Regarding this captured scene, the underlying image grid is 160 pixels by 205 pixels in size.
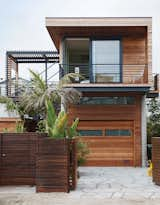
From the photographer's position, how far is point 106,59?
17.6 metres

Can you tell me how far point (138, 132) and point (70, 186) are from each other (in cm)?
780

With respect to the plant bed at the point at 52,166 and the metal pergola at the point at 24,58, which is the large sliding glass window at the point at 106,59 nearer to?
the metal pergola at the point at 24,58

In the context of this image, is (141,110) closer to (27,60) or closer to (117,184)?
(117,184)

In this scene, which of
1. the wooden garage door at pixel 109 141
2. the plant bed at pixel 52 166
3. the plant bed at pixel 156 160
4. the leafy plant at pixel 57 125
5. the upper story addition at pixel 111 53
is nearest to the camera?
the plant bed at pixel 52 166

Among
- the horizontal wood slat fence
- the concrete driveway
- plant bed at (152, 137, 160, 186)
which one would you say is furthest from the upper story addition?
the concrete driveway

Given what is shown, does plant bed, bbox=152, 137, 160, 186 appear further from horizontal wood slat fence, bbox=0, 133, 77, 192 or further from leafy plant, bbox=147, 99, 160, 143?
leafy plant, bbox=147, 99, 160, 143

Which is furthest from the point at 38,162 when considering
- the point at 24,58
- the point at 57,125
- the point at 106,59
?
the point at 24,58

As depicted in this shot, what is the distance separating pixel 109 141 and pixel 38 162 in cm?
784

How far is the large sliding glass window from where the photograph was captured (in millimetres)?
17406

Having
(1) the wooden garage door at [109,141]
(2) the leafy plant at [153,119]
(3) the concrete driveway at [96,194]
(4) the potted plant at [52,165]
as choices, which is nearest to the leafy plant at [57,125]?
(4) the potted plant at [52,165]

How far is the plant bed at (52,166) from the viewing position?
995cm

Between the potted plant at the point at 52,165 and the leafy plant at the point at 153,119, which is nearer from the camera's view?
the potted plant at the point at 52,165

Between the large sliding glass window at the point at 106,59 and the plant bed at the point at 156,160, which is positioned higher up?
the large sliding glass window at the point at 106,59

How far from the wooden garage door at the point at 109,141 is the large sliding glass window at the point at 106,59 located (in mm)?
2281
